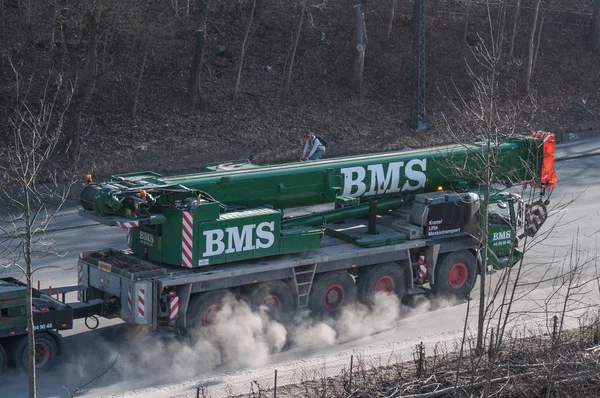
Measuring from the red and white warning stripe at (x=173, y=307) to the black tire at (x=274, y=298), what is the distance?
157 centimetres

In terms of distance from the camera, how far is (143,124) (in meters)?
35.0

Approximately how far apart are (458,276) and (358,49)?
2042 cm

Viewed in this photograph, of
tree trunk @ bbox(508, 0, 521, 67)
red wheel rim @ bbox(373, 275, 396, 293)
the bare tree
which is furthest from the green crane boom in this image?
tree trunk @ bbox(508, 0, 521, 67)

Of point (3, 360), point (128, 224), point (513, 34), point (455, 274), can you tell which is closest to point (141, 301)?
point (128, 224)

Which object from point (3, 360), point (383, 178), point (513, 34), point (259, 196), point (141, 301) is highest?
point (513, 34)

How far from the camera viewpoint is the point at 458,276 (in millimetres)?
21312

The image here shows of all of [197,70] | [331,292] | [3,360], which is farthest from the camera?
[197,70]

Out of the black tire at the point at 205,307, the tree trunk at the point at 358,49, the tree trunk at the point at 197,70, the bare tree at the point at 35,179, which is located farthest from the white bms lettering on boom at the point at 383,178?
the tree trunk at the point at 358,49

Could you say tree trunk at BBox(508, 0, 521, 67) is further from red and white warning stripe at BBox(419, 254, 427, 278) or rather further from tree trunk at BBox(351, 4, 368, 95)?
red and white warning stripe at BBox(419, 254, 427, 278)

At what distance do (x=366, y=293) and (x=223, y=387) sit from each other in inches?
205

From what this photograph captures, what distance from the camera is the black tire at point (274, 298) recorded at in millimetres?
18156

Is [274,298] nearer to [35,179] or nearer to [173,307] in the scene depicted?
[173,307]

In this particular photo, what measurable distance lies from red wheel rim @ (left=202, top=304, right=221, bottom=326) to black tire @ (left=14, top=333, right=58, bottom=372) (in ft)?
8.95

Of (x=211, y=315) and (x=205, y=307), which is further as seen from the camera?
(x=211, y=315)
